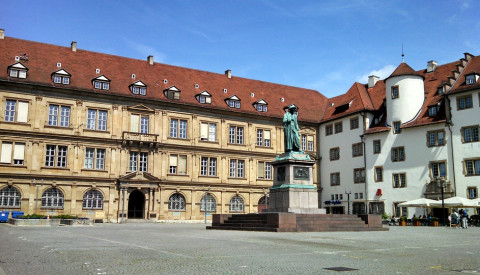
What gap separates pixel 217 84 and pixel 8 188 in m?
25.0

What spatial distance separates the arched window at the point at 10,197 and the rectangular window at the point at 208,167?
18.1 m

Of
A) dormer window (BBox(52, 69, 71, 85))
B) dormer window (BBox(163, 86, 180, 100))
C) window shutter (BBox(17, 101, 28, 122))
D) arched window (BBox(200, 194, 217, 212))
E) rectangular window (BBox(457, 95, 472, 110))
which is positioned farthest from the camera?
arched window (BBox(200, 194, 217, 212))

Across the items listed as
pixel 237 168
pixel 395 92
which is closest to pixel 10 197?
pixel 237 168

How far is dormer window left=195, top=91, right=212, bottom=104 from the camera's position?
54750mm

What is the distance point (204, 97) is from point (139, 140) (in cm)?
897

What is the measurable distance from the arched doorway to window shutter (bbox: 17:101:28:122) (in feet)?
41.3

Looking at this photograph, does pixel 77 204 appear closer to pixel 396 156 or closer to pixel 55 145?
pixel 55 145

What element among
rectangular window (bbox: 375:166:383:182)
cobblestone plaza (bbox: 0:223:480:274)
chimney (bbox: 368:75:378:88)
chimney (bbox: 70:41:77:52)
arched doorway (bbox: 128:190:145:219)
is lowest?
cobblestone plaza (bbox: 0:223:480:274)

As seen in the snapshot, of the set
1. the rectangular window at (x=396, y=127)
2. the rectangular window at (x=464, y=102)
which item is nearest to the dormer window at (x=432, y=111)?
the rectangular window at (x=464, y=102)

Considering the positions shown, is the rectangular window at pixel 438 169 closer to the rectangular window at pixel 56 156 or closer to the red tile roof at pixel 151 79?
the red tile roof at pixel 151 79

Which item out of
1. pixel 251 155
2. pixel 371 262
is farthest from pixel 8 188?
pixel 371 262

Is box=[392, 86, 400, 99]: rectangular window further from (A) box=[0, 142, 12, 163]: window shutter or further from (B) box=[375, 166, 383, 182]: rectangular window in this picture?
(A) box=[0, 142, 12, 163]: window shutter

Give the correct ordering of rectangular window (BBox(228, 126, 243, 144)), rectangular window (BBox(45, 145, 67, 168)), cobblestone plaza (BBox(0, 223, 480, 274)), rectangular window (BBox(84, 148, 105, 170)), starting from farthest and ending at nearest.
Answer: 1. rectangular window (BBox(228, 126, 243, 144))
2. rectangular window (BBox(84, 148, 105, 170))
3. rectangular window (BBox(45, 145, 67, 168))
4. cobblestone plaza (BBox(0, 223, 480, 274))

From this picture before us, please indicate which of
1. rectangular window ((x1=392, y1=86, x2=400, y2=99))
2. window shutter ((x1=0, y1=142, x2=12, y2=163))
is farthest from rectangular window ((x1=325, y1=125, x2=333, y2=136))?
window shutter ((x1=0, y1=142, x2=12, y2=163))
